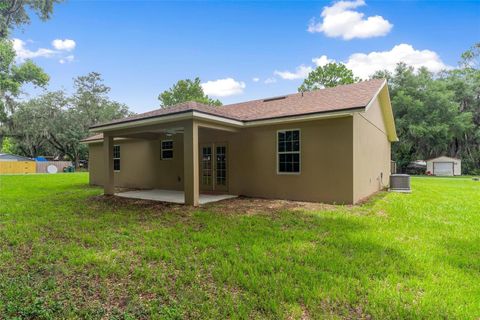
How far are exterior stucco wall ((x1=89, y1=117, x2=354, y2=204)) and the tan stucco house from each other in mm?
29

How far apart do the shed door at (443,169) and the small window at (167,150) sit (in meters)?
29.9

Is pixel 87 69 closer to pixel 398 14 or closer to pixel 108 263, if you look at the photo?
pixel 398 14

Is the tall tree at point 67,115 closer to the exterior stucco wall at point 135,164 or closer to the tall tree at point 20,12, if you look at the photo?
the tall tree at point 20,12

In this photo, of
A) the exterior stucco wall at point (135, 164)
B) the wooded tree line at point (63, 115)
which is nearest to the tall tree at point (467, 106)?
the exterior stucco wall at point (135, 164)

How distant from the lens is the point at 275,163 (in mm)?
9000

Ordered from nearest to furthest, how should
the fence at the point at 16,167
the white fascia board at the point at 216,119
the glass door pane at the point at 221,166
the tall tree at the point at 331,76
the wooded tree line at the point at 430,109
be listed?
the white fascia board at the point at 216,119 → the glass door pane at the point at 221,166 → the fence at the point at 16,167 → the wooded tree line at the point at 430,109 → the tall tree at the point at 331,76

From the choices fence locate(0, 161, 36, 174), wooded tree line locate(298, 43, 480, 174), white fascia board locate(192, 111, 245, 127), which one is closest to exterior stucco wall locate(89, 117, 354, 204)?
white fascia board locate(192, 111, 245, 127)

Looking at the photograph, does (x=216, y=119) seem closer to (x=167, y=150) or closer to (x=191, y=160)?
(x=191, y=160)

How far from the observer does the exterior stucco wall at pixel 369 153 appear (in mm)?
8188

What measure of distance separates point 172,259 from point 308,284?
1.96m

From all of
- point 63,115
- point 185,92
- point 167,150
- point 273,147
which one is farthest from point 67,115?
point 273,147

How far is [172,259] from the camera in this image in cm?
389

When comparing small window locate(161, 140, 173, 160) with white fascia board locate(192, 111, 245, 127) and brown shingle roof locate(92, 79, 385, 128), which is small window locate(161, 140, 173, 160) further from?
white fascia board locate(192, 111, 245, 127)

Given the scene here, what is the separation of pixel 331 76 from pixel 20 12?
2986 cm
